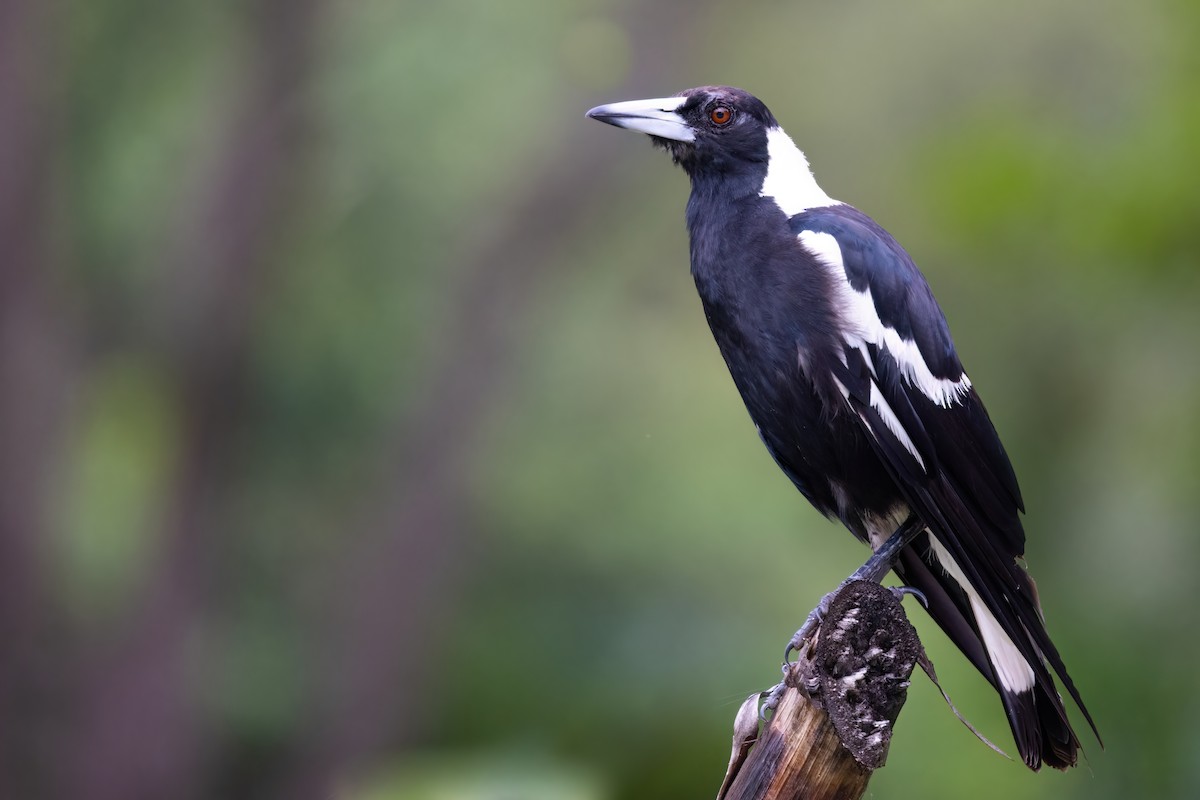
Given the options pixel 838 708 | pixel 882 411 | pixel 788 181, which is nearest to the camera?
pixel 838 708

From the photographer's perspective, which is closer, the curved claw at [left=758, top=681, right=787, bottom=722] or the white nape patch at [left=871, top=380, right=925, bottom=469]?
the curved claw at [left=758, top=681, right=787, bottom=722]

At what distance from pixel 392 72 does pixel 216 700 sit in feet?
8.34

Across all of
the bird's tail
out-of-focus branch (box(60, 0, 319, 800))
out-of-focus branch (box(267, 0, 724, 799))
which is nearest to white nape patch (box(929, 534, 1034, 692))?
the bird's tail

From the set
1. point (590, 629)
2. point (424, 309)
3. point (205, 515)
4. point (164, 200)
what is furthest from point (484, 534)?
point (164, 200)

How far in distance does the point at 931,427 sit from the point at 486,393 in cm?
281

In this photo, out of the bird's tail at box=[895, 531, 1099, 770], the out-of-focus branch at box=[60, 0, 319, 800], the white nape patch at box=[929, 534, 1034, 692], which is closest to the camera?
the bird's tail at box=[895, 531, 1099, 770]

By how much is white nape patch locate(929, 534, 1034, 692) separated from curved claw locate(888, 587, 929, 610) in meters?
0.08

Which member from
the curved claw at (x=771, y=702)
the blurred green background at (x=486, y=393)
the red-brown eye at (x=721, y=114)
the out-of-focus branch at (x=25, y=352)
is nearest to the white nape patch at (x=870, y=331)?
the red-brown eye at (x=721, y=114)

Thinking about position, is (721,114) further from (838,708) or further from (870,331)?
(838,708)

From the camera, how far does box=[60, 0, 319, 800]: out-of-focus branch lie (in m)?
4.50

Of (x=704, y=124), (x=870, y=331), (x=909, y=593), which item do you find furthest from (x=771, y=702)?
(x=704, y=124)

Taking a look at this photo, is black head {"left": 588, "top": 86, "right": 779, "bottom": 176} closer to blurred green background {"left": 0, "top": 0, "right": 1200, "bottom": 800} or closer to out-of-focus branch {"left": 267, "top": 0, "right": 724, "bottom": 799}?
blurred green background {"left": 0, "top": 0, "right": 1200, "bottom": 800}

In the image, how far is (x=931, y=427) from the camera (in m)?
2.46

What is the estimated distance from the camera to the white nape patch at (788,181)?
8.95 feet
